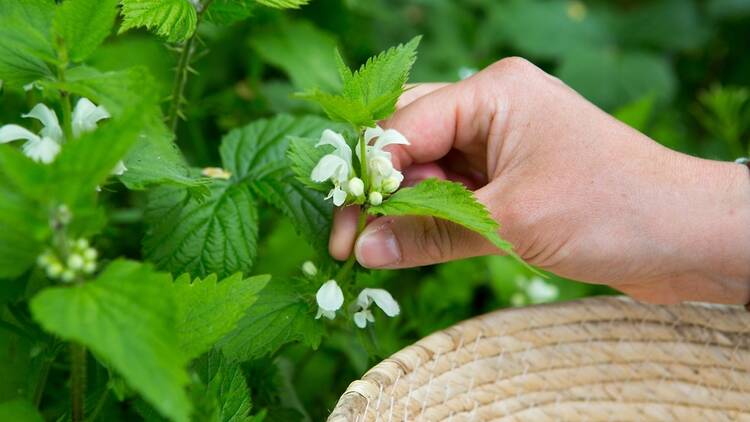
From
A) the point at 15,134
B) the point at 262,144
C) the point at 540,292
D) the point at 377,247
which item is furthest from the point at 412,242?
the point at 540,292

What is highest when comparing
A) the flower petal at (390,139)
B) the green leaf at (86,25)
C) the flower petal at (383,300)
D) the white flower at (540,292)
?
the green leaf at (86,25)

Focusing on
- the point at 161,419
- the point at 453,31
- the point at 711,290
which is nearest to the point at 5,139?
the point at 161,419

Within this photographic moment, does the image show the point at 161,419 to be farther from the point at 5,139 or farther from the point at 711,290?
the point at 711,290

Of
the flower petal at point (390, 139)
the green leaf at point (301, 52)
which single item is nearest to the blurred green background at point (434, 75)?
the green leaf at point (301, 52)

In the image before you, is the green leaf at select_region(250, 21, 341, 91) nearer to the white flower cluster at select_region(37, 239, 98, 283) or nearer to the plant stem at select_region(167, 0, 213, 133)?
the plant stem at select_region(167, 0, 213, 133)

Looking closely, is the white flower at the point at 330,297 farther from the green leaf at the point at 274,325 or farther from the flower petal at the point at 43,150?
the flower petal at the point at 43,150
